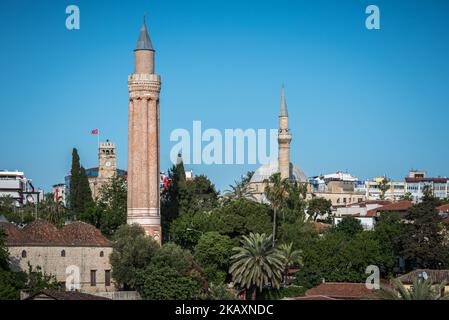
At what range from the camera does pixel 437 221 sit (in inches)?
2931

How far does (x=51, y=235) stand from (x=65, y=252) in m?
1.41

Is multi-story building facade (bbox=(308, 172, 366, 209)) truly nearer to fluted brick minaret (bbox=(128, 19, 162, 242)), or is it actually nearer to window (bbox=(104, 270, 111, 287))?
fluted brick minaret (bbox=(128, 19, 162, 242))

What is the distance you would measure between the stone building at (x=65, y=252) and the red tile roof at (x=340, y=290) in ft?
36.5

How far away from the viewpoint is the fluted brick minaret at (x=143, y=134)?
244 ft

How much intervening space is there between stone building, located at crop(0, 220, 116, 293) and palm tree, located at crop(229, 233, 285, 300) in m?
7.32

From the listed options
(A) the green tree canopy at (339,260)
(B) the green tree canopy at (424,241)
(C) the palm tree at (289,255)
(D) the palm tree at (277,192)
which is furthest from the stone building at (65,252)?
(D) the palm tree at (277,192)

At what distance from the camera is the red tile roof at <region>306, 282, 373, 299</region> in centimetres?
5988

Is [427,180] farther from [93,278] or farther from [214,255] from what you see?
[93,278]

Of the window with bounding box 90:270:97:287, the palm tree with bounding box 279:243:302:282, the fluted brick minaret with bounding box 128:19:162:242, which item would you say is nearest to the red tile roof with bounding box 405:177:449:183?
the fluted brick minaret with bounding box 128:19:162:242

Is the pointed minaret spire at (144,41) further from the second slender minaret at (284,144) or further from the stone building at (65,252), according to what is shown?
the second slender minaret at (284,144)

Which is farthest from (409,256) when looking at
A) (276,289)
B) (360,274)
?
(276,289)

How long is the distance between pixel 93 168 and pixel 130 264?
97.4 m

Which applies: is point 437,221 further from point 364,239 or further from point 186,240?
point 186,240
